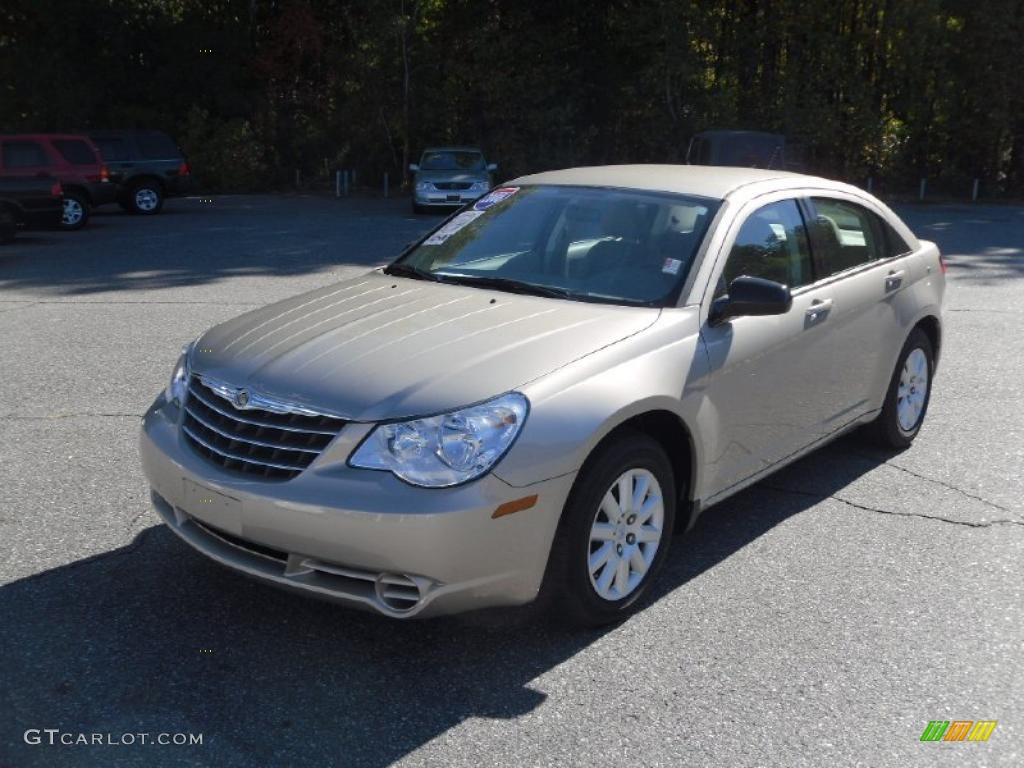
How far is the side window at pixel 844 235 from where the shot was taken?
17.9 feet

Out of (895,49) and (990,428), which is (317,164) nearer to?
(895,49)

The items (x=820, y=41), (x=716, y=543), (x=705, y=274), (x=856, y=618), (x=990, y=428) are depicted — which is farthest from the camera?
(x=820, y=41)

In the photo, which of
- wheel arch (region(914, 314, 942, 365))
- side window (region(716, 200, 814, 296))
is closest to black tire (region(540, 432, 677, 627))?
side window (region(716, 200, 814, 296))

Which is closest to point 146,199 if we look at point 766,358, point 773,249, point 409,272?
point 409,272

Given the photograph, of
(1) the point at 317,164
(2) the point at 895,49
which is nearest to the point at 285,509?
(1) the point at 317,164

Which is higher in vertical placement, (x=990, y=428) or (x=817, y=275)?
(x=817, y=275)

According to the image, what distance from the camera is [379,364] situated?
12.9 feet

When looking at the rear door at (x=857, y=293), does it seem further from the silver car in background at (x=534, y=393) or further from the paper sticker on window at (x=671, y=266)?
the paper sticker on window at (x=671, y=266)

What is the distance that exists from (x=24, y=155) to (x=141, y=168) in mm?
3742

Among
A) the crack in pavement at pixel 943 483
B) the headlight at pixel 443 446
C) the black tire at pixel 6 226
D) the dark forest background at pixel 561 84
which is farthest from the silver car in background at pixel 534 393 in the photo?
the dark forest background at pixel 561 84

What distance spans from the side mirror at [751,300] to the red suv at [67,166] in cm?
1699

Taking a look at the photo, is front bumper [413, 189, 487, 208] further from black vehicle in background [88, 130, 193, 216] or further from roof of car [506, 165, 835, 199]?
roof of car [506, 165, 835, 199]

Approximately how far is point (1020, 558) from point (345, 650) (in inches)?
115

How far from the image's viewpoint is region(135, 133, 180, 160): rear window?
75.4 ft
